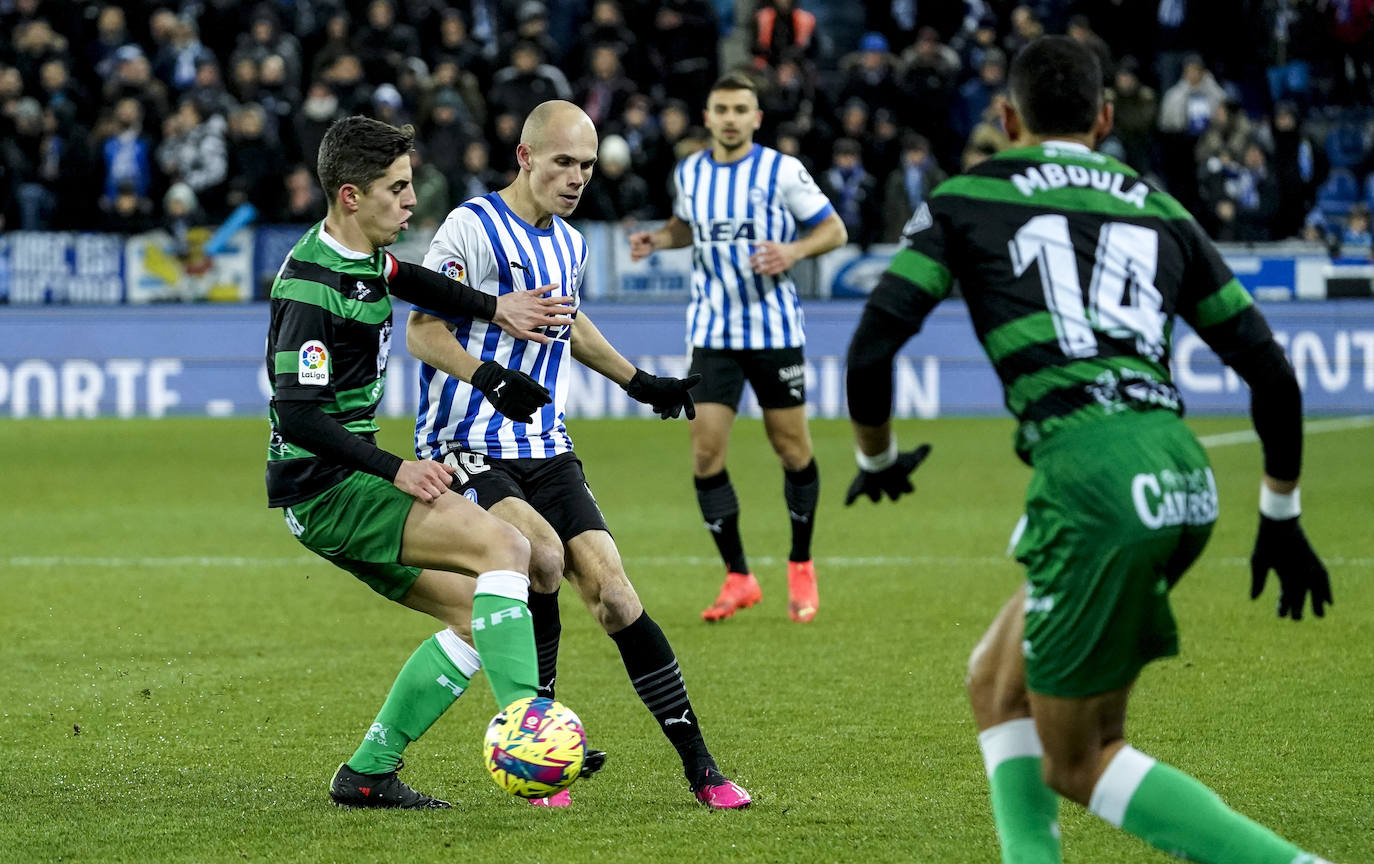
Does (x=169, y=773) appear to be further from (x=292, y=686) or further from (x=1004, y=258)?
(x=1004, y=258)

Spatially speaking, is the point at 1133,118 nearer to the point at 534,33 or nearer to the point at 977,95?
the point at 977,95

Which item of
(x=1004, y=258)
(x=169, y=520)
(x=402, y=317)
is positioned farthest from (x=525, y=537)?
(x=402, y=317)

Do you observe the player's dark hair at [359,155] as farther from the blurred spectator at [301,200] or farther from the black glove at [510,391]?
the blurred spectator at [301,200]

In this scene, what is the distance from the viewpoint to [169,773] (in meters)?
5.37

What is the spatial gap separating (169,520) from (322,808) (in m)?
7.11

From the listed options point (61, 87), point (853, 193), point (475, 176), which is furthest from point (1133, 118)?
point (61, 87)

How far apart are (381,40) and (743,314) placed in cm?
1320

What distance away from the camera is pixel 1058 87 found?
3.60m

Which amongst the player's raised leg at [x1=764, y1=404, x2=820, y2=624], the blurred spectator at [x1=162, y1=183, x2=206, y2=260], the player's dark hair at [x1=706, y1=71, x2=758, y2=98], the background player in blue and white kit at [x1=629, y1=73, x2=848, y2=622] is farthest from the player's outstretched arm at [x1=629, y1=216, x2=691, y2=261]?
the blurred spectator at [x1=162, y1=183, x2=206, y2=260]

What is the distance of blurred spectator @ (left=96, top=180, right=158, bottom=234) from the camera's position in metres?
18.8

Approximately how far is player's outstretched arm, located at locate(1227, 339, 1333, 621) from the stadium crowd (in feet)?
45.0

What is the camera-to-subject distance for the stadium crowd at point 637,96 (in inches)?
720

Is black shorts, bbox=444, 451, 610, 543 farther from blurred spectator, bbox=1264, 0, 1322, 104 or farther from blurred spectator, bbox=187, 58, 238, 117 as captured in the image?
blurred spectator, bbox=1264, 0, 1322, 104

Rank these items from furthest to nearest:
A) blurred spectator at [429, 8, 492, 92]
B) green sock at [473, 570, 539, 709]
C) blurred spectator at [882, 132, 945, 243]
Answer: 1. blurred spectator at [429, 8, 492, 92]
2. blurred spectator at [882, 132, 945, 243]
3. green sock at [473, 570, 539, 709]
